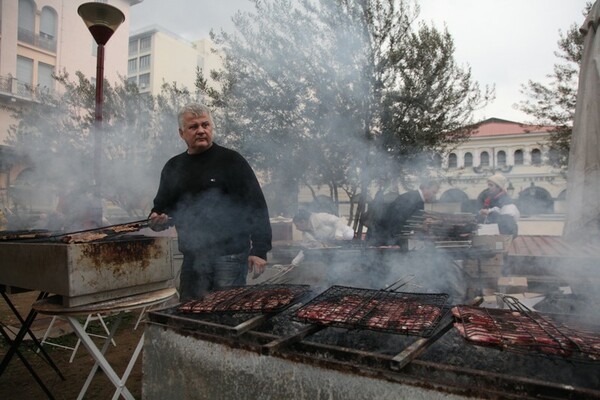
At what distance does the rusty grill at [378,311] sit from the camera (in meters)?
1.67

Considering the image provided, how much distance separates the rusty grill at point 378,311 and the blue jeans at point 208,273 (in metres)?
0.95

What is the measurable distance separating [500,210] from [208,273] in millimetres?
5935

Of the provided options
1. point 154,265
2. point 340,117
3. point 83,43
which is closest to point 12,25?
point 83,43

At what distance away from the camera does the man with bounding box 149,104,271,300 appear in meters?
3.00

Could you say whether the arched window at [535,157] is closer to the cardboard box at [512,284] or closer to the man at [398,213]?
the cardboard box at [512,284]

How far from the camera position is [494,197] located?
23.1 ft

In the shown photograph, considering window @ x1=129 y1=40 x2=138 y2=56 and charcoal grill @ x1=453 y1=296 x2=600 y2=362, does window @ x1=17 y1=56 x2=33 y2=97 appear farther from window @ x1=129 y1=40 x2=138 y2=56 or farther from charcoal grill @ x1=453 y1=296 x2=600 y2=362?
window @ x1=129 y1=40 x2=138 y2=56

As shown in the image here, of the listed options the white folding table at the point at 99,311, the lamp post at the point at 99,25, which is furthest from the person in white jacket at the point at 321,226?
the white folding table at the point at 99,311

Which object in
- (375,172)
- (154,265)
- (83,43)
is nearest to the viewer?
(154,265)

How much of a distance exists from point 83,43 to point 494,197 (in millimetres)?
26539

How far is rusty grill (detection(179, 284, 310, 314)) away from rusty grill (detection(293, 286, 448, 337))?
0.15m

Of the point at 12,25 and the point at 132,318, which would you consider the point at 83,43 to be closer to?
the point at 12,25

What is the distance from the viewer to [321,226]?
702 cm

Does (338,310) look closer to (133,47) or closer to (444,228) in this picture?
(444,228)
